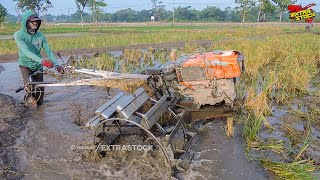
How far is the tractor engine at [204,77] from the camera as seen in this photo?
4.12 metres

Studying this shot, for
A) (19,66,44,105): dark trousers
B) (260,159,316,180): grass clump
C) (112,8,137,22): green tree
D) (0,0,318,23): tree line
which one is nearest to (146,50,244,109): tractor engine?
(260,159,316,180): grass clump

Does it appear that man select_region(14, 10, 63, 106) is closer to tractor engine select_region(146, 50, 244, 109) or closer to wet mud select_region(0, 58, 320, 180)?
wet mud select_region(0, 58, 320, 180)

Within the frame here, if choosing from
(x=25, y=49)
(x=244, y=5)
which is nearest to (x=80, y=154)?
(x=25, y=49)

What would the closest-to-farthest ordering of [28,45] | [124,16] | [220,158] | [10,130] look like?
[220,158], [10,130], [28,45], [124,16]

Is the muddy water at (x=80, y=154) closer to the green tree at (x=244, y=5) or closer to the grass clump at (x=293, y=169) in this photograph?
the grass clump at (x=293, y=169)

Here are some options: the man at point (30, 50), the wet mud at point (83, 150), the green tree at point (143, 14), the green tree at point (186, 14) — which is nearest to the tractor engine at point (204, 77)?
the wet mud at point (83, 150)

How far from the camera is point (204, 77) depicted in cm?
418

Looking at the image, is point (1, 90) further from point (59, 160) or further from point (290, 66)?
point (290, 66)

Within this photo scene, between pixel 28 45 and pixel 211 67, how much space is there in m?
3.15

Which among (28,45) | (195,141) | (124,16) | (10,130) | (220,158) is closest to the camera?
(220,158)

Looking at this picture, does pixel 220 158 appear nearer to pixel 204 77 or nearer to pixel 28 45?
pixel 204 77

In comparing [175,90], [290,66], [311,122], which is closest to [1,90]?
[175,90]

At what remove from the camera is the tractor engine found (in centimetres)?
412

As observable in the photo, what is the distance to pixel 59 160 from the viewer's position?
142 inches
